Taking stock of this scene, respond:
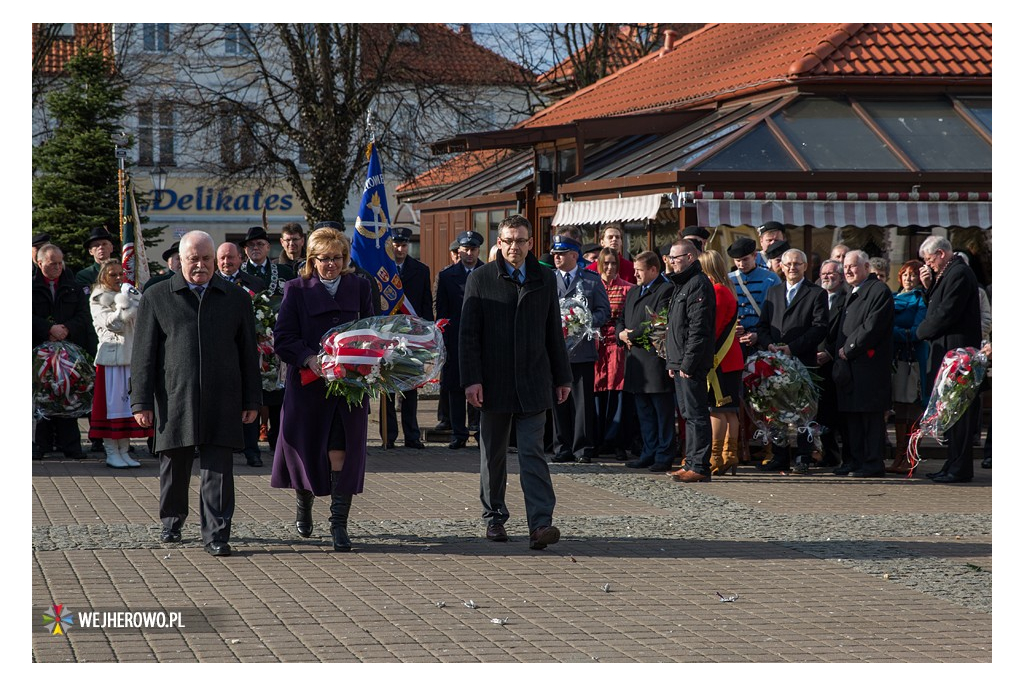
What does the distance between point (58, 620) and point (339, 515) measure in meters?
2.40

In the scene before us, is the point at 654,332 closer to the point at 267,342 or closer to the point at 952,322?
the point at 952,322

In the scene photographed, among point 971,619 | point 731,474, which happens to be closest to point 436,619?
point 971,619

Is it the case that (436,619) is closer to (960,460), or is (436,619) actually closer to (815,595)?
(815,595)

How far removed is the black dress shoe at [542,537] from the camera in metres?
8.59

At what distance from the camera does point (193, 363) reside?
27.6 ft

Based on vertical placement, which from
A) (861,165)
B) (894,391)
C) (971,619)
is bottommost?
(971,619)

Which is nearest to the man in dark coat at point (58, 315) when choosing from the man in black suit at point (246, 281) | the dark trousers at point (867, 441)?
the man in black suit at point (246, 281)

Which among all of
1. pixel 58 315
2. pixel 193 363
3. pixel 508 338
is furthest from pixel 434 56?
pixel 193 363

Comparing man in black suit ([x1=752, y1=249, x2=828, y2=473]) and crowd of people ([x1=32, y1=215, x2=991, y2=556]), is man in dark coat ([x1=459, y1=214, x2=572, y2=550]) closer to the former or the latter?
crowd of people ([x1=32, y1=215, x2=991, y2=556])

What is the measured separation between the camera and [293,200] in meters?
47.7

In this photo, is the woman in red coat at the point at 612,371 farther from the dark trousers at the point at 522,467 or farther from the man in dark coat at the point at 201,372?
the man in dark coat at the point at 201,372

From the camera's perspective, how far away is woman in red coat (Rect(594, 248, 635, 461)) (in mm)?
13227

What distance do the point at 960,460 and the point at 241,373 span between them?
22.0 ft

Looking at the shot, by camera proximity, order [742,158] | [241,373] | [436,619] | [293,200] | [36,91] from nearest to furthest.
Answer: [436,619]
[241,373]
[742,158]
[36,91]
[293,200]
